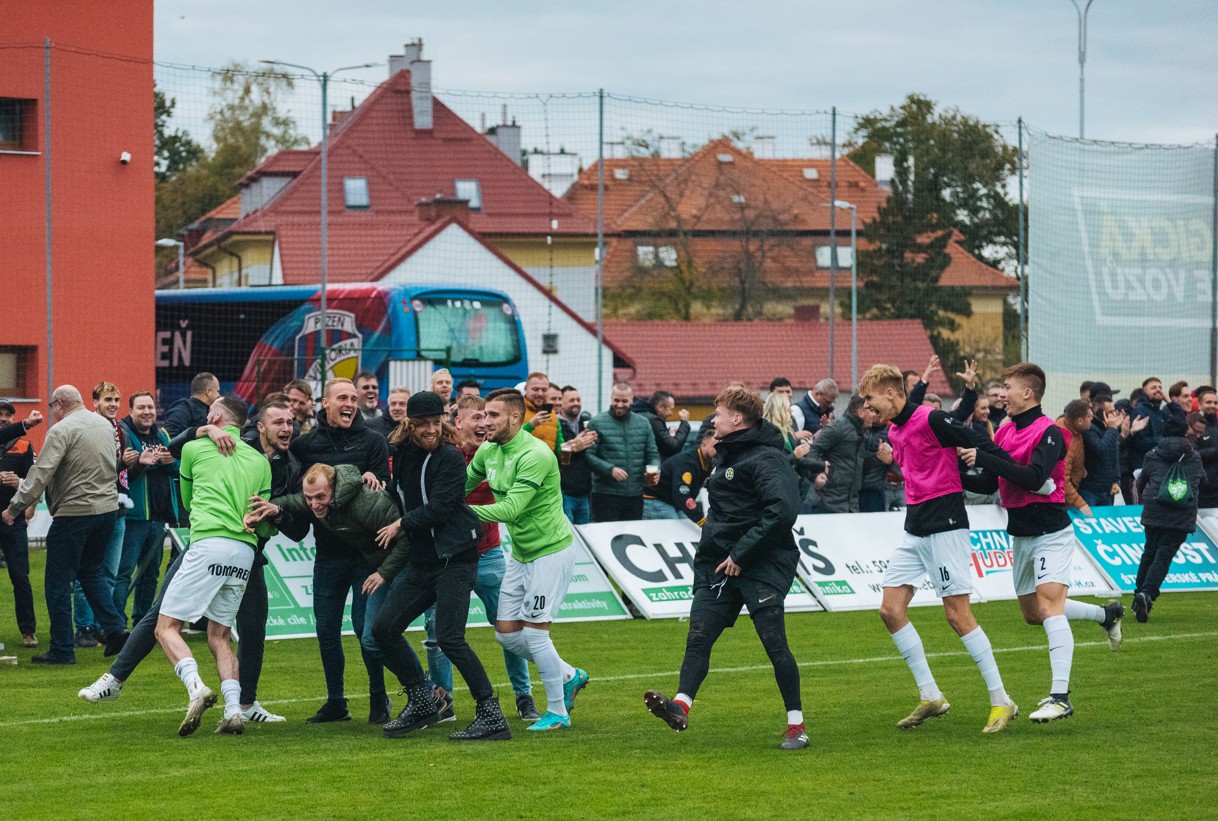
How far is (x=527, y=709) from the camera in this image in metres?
9.69

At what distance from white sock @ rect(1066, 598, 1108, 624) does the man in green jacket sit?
4888 mm

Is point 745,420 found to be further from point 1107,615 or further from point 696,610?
point 1107,615

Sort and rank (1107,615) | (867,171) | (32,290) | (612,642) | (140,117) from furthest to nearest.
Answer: (867,171)
(140,117)
(32,290)
(612,642)
(1107,615)

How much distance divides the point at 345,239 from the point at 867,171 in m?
10.4

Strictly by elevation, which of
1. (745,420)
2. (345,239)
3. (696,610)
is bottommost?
A: (696,610)

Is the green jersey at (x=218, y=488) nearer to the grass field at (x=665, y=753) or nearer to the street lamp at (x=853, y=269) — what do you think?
the grass field at (x=665, y=753)

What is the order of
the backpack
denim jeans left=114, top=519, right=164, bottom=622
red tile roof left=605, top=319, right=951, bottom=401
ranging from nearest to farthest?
1. denim jeans left=114, top=519, right=164, bottom=622
2. the backpack
3. red tile roof left=605, top=319, right=951, bottom=401

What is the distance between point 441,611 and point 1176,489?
8497 mm

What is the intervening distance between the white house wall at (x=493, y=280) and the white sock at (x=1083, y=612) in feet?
51.3

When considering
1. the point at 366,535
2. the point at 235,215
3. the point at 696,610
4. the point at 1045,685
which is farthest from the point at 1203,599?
the point at 235,215

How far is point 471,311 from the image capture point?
97.9ft

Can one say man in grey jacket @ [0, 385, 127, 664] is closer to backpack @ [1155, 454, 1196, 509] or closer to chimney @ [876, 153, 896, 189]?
backpack @ [1155, 454, 1196, 509]

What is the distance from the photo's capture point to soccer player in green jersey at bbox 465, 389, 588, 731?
898 cm

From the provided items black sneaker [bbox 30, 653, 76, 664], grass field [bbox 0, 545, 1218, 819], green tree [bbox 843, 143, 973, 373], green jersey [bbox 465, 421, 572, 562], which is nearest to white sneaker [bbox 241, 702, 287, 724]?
grass field [bbox 0, 545, 1218, 819]
